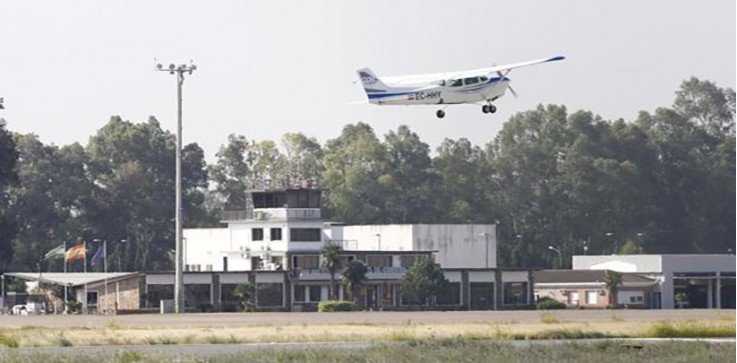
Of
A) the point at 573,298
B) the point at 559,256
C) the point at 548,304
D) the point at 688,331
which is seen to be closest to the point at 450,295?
the point at 548,304

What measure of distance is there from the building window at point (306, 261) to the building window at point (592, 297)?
64.6 ft

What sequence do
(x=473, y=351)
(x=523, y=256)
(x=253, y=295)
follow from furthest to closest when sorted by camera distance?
1. (x=523, y=256)
2. (x=253, y=295)
3. (x=473, y=351)

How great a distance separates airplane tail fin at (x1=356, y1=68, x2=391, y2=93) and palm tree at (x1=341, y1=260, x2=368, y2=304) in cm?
4774

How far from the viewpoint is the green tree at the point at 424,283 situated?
148000mm

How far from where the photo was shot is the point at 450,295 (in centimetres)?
15150

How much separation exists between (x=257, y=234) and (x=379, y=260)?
980 cm

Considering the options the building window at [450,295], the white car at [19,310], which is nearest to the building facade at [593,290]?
the building window at [450,295]

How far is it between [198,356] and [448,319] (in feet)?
135

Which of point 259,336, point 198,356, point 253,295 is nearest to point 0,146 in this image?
point 253,295

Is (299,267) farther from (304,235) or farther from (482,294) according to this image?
(482,294)

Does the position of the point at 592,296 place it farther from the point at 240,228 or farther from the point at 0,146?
the point at 0,146

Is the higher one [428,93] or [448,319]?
[428,93]

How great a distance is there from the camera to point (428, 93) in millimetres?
96500

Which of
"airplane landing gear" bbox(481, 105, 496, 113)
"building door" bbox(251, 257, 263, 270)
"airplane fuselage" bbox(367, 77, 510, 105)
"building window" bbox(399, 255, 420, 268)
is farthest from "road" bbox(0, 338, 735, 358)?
"building door" bbox(251, 257, 263, 270)
